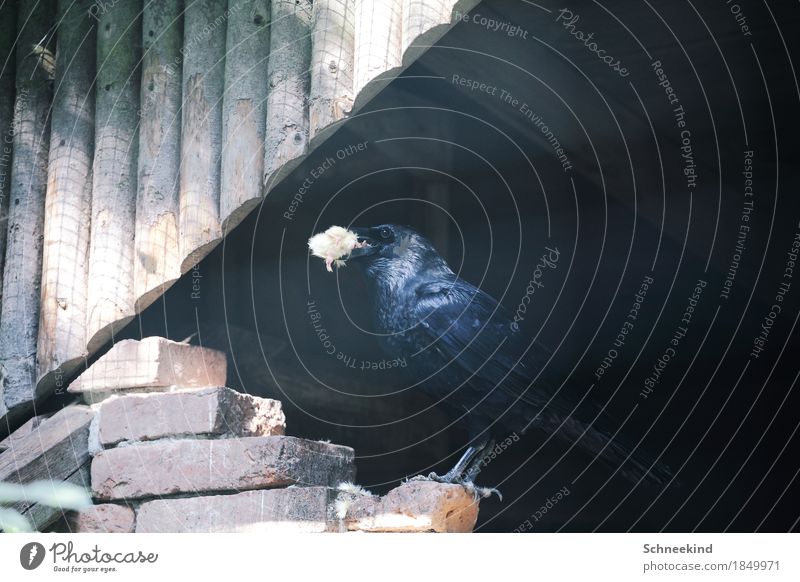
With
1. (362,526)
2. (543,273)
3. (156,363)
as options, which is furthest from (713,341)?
(156,363)

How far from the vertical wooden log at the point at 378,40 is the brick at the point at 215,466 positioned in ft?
2.76

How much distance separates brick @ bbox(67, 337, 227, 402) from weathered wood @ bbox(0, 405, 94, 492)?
0.09 m

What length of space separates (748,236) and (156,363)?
4.83 ft

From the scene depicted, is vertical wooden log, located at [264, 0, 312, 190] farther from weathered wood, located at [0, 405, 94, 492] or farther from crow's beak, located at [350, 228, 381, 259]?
weathered wood, located at [0, 405, 94, 492]

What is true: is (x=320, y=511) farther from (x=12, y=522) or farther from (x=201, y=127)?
(x=201, y=127)

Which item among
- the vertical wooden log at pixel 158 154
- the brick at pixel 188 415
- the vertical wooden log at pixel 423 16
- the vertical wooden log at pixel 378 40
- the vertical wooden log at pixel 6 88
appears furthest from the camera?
the vertical wooden log at pixel 6 88

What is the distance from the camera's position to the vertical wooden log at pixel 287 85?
235cm

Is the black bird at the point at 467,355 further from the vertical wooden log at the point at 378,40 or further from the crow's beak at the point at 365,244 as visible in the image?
the vertical wooden log at the point at 378,40

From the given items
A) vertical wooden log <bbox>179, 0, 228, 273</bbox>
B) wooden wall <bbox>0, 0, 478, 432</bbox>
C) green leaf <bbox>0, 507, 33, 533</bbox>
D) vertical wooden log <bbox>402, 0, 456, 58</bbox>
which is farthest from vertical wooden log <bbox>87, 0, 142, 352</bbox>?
vertical wooden log <bbox>402, 0, 456, 58</bbox>

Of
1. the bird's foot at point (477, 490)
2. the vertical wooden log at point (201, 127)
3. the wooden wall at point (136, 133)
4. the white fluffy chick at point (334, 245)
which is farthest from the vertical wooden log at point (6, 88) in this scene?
the bird's foot at point (477, 490)

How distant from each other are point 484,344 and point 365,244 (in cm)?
37
